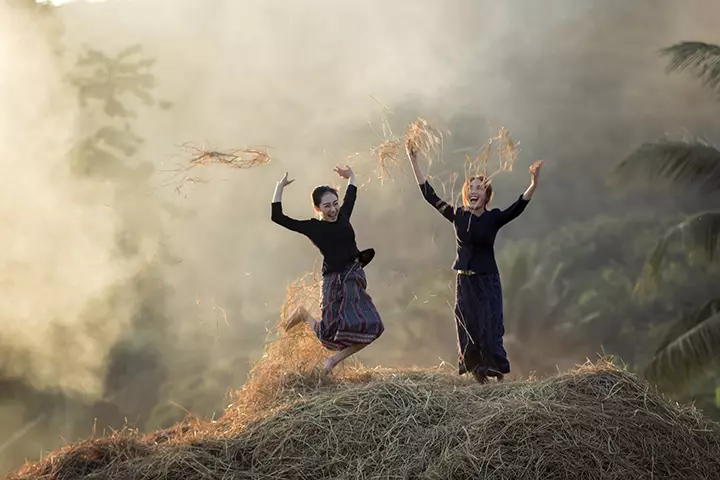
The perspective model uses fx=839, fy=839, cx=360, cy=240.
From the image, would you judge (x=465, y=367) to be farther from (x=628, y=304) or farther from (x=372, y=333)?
(x=628, y=304)

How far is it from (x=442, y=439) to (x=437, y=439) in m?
0.04

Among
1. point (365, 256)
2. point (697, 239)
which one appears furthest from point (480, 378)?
point (697, 239)

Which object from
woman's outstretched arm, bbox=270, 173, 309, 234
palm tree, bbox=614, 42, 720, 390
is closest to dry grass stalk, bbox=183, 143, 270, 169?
woman's outstretched arm, bbox=270, 173, 309, 234

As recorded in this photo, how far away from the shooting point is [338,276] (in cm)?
A: 755

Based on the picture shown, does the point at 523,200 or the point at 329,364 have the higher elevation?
the point at 523,200

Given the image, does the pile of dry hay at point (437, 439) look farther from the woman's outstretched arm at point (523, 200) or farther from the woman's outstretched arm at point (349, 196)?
the woman's outstretched arm at point (349, 196)

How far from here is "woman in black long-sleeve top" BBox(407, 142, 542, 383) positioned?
7453mm

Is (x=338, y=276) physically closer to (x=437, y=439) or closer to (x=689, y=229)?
(x=437, y=439)

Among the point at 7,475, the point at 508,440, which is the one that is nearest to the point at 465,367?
the point at 508,440

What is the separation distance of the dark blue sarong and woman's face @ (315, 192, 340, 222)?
1.31m

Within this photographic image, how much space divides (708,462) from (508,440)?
1.48 meters

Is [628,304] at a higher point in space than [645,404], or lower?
higher

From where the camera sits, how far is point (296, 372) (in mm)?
7016

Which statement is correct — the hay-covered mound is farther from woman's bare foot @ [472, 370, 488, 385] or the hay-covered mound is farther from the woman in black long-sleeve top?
the woman in black long-sleeve top
